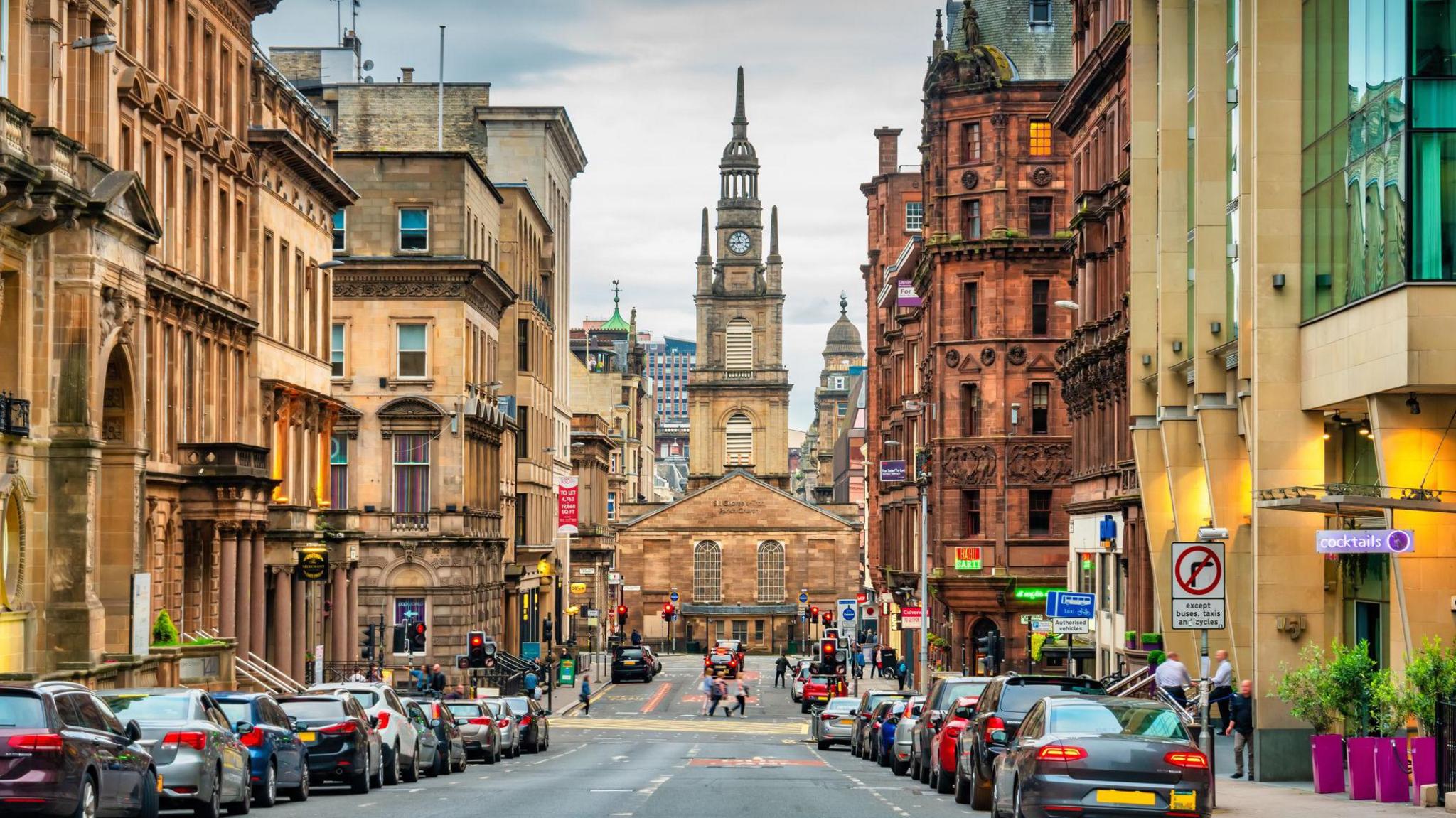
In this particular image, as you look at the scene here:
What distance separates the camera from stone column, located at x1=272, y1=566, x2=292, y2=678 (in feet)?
162

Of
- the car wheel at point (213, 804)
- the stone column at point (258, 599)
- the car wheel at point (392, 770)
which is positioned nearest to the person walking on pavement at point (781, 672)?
the stone column at point (258, 599)

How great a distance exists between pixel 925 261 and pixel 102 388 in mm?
50218

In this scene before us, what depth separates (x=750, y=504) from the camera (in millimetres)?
168250

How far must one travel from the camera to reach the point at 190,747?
22.9 m

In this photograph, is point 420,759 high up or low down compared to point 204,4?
down

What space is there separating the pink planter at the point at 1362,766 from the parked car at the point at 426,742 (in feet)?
51.0

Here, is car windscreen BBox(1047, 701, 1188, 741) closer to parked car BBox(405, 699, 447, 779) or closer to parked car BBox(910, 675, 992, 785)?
parked car BBox(910, 675, 992, 785)

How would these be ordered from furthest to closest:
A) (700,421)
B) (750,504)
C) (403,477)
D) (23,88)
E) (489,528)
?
(700,421)
(750,504)
(489,528)
(403,477)
(23,88)

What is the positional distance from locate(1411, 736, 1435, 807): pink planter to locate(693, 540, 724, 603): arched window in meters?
143

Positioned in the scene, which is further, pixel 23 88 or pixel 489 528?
pixel 489 528

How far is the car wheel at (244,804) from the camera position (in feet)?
81.5

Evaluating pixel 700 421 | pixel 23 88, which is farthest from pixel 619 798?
pixel 700 421

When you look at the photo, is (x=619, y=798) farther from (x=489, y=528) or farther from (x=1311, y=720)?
(x=489, y=528)

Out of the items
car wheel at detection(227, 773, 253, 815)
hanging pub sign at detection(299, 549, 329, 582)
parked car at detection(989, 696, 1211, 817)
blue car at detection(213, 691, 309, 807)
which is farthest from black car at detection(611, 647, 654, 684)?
parked car at detection(989, 696, 1211, 817)
